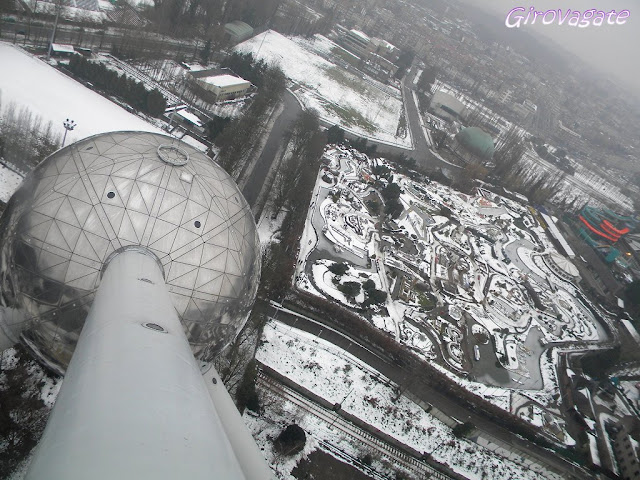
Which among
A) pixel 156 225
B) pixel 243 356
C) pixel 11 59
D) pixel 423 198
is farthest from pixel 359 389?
pixel 11 59

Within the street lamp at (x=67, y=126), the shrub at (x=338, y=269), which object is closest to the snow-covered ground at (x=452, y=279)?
the shrub at (x=338, y=269)

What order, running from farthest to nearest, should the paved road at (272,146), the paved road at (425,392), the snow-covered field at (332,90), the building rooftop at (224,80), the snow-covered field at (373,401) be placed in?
the snow-covered field at (332,90), the building rooftop at (224,80), the paved road at (272,146), the paved road at (425,392), the snow-covered field at (373,401)

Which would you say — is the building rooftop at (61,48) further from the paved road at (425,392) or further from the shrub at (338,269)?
the shrub at (338,269)

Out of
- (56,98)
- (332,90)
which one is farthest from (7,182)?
(332,90)

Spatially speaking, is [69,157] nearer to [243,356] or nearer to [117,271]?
[117,271]

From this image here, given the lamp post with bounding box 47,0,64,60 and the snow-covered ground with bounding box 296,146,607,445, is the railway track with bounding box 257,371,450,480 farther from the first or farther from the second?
the lamp post with bounding box 47,0,64,60

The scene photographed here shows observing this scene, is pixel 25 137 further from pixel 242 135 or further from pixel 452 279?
→ pixel 452 279
